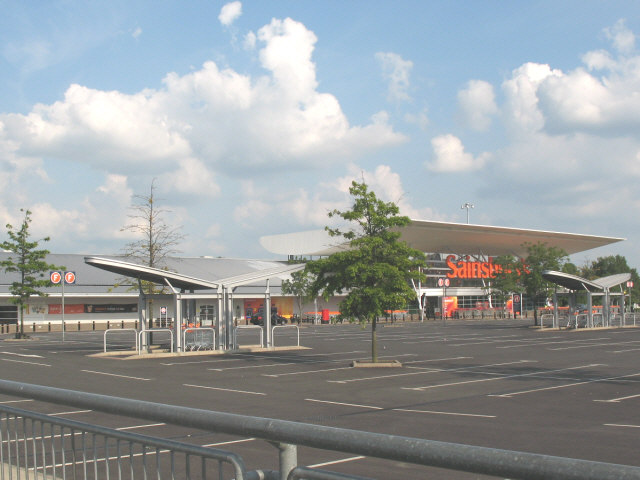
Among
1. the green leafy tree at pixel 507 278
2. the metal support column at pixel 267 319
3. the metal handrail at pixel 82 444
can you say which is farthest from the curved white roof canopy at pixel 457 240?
the metal handrail at pixel 82 444

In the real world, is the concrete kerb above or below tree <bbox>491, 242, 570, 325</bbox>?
below

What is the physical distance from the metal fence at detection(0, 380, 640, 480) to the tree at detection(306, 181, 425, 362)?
56.5 ft

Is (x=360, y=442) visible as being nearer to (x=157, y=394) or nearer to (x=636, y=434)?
(x=636, y=434)

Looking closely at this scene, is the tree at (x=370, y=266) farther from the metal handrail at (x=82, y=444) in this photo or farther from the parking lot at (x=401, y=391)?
the metal handrail at (x=82, y=444)

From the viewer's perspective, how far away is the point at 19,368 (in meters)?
21.9

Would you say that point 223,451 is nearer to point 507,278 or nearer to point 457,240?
point 507,278

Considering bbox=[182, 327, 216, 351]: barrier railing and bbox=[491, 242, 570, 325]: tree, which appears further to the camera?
bbox=[491, 242, 570, 325]: tree

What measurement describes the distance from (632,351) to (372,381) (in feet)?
44.8

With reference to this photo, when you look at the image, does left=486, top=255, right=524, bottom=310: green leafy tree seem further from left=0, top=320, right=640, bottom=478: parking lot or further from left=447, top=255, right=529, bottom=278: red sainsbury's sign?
left=447, top=255, right=529, bottom=278: red sainsbury's sign

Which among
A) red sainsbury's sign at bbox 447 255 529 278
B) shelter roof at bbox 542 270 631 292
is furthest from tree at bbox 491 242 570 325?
red sainsbury's sign at bbox 447 255 529 278

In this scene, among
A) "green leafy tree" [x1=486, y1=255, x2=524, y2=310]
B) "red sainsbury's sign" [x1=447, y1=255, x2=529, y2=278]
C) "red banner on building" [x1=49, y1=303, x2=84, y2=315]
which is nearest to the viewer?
"green leafy tree" [x1=486, y1=255, x2=524, y2=310]

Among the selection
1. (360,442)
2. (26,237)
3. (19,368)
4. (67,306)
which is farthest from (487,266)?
(360,442)

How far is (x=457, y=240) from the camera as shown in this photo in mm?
84625

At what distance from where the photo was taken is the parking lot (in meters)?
9.58
